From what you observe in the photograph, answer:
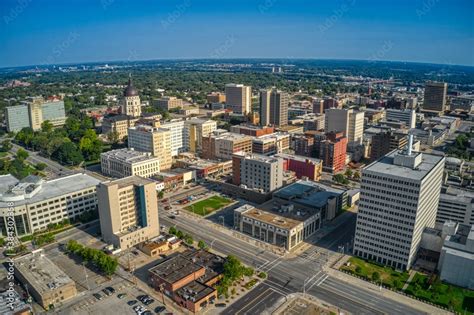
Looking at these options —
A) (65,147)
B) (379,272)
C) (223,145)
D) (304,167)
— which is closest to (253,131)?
(223,145)

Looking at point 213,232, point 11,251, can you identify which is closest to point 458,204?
point 213,232

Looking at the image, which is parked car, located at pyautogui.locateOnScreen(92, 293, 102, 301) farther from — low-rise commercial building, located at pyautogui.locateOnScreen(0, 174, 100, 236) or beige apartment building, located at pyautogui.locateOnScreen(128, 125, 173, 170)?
beige apartment building, located at pyautogui.locateOnScreen(128, 125, 173, 170)

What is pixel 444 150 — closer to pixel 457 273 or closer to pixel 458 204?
pixel 458 204

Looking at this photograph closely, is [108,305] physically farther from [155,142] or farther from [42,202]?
[155,142]

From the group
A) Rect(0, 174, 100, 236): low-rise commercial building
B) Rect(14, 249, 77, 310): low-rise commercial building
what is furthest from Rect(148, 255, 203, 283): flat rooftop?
Rect(0, 174, 100, 236): low-rise commercial building

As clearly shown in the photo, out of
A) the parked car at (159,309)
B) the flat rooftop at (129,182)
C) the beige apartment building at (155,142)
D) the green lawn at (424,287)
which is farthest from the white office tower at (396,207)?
the beige apartment building at (155,142)
